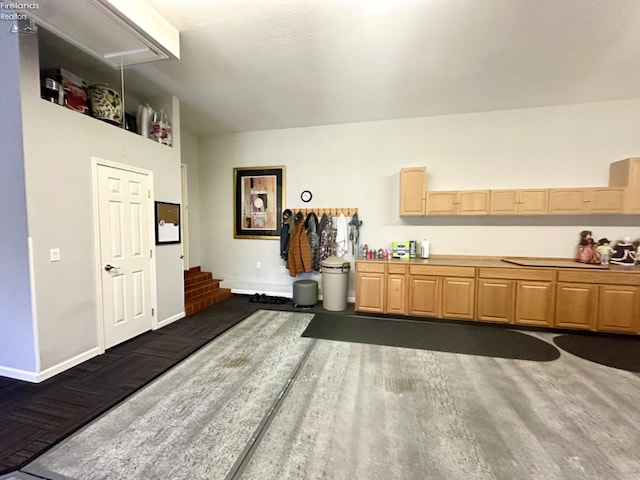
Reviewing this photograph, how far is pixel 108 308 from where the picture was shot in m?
2.98

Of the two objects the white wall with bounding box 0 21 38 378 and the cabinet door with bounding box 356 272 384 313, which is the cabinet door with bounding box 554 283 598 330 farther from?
the white wall with bounding box 0 21 38 378

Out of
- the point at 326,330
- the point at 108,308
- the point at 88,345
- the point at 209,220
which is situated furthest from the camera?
the point at 209,220

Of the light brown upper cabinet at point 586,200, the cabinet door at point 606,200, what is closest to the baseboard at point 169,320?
A: the light brown upper cabinet at point 586,200

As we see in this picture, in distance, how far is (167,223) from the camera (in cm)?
376

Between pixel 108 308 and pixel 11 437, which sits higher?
pixel 108 308

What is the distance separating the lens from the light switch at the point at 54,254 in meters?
2.48

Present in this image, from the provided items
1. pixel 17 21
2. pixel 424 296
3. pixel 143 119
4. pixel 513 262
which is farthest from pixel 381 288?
pixel 17 21

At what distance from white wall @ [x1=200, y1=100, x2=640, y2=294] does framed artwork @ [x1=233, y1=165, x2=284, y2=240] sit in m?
0.15

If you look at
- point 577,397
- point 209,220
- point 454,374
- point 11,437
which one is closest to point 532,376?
point 577,397

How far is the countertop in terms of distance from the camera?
3.43 m

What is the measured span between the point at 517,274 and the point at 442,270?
0.91m

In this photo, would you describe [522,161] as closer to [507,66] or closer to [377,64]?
[507,66]

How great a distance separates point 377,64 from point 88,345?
4147 millimetres

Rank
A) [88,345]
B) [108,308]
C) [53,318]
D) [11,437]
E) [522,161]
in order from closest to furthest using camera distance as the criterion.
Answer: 1. [11,437]
2. [53,318]
3. [88,345]
4. [108,308]
5. [522,161]
